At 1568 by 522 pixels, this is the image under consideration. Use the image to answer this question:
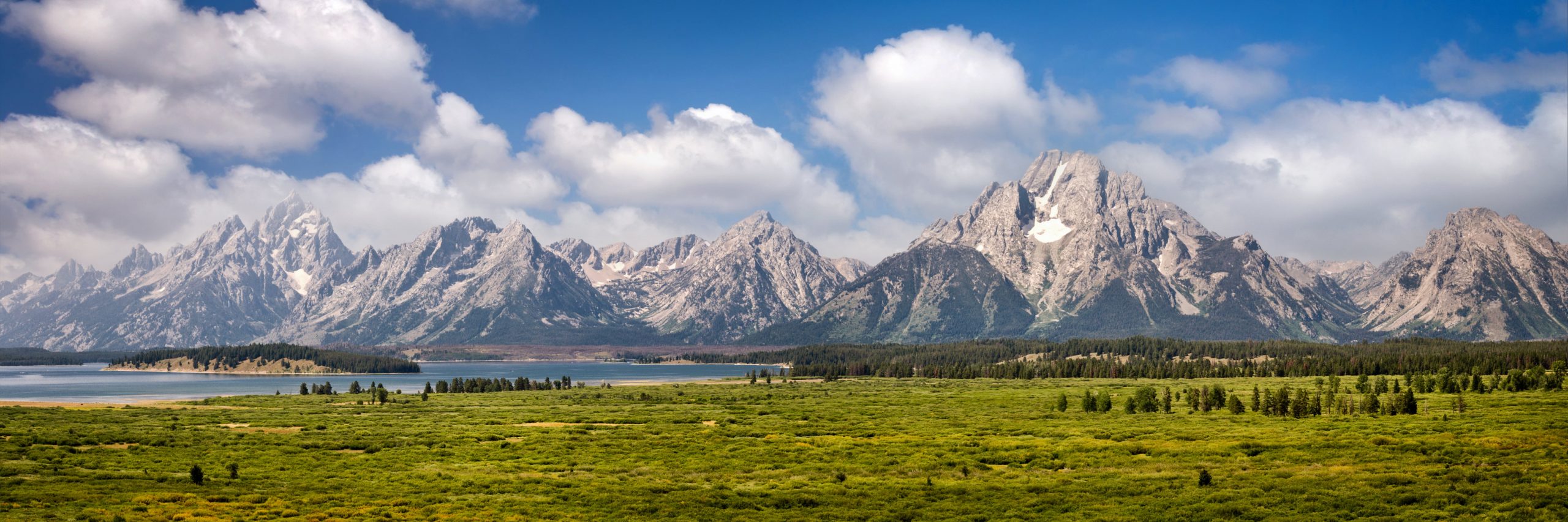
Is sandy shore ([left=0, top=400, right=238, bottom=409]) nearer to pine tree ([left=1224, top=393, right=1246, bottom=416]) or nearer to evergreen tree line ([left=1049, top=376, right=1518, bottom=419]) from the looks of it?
evergreen tree line ([left=1049, top=376, right=1518, bottom=419])

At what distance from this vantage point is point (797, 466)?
7081cm

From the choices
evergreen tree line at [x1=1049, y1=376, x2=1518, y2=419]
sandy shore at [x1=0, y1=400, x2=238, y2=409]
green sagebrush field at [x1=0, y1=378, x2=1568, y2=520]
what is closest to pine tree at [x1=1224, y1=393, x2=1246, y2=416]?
evergreen tree line at [x1=1049, y1=376, x2=1518, y2=419]

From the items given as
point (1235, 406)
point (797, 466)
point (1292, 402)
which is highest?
point (1292, 402)

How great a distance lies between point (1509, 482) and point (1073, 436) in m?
37.0

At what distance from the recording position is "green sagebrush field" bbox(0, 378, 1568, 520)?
166ft

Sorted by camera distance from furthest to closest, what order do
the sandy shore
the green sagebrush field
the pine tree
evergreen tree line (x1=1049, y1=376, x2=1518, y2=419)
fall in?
the sandy shore < the pine tree < evergreen tree line (x1=1049, y1=376, x2=1518, y2=419) < the green sagebrush field

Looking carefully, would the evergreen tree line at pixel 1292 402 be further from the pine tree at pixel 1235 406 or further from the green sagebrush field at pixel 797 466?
the green sagebrush field at pixel 797 466

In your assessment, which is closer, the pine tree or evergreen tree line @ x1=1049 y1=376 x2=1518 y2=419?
evergreen tree line @ x1=1049 y1=376 x2=1518 y2=419

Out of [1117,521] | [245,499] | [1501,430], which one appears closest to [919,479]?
[1117,521]

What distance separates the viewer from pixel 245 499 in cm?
5303

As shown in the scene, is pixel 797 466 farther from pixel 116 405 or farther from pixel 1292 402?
pixel 116 405

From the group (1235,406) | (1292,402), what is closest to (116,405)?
(1235,406)

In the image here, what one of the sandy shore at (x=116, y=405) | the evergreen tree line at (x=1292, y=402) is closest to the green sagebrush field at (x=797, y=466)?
the evergreen tree line at (x=1292, y=402)

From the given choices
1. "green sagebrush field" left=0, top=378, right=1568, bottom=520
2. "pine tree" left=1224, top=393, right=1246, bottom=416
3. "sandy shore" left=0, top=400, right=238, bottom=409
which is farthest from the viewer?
"sandy shore" left=0, top=400, right=238, bottom=409
